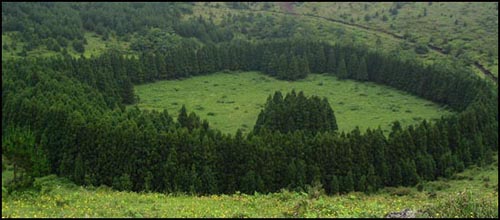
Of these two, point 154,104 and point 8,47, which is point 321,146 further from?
point 8,47

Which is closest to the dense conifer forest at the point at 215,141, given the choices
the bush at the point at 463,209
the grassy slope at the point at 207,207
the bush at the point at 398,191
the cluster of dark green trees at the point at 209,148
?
the cluster of dark green trees at the point at 209,148

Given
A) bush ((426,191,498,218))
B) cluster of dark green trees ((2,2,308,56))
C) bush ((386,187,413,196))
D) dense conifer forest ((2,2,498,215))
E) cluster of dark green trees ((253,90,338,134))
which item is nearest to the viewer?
bush ((426,191,498,218))

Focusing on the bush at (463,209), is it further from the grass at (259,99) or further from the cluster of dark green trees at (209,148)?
the grass at (259,99)

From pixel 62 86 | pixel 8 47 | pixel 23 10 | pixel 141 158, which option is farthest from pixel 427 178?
pixel 23 10

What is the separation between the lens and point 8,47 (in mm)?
156875

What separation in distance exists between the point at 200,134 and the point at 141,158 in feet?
28.9

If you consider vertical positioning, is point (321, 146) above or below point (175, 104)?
above

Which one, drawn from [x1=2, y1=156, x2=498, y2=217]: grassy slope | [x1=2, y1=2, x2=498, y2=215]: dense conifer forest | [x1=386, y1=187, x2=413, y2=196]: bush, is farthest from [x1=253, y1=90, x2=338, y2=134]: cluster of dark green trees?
[x1=2, y1=156, x2=498, y2=217]: grassy slope

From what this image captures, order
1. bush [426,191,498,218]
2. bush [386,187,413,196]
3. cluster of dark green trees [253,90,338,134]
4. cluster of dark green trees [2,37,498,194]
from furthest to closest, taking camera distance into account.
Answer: cluster of dark green trees [253,90,338,134] < bush [386,187,413,196] < cluster of dark green trees [2,37,498,194] < bush [426,191,498,218]

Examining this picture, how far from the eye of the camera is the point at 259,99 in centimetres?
13438

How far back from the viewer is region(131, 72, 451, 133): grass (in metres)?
117

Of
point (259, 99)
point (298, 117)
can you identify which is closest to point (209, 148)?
point (298, 117)

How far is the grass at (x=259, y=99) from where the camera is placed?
117475 mm

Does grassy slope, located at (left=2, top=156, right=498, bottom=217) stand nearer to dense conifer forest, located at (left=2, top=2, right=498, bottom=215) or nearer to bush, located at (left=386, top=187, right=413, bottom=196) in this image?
dense conifer forest, located at (left=2, top=2, right=498, bottom=215)
